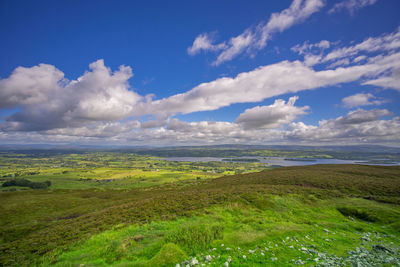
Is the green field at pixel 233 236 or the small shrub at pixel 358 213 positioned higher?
the green field at pixel 233 236

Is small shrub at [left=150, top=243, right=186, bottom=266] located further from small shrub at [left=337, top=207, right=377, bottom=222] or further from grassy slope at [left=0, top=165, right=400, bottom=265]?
small shrub at [left=337, top=207, right=377, bottom=222]

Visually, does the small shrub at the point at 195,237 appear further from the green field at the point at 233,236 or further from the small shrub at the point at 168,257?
the small shrub at the point at 168,257

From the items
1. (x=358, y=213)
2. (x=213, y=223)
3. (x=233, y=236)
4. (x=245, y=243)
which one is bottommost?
(x=358, y=213)

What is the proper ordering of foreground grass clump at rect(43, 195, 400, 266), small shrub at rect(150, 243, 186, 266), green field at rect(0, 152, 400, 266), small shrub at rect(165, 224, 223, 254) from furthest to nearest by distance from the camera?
small shrub at rect(165, 224, 223, 254) → green field at rect(0, 152, 400, 266) → foreground grass clump at rect(43, 195, 400, 266) → small shrub at rect(150, 243, 186, 266)

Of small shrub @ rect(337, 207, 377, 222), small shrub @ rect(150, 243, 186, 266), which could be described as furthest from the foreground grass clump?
small shrub @ rect(337, 207, 377, 222)

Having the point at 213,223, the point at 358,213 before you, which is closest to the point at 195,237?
the point at 213,223

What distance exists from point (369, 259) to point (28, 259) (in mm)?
23127

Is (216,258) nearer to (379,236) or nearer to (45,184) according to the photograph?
(379,236)

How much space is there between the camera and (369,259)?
31.1 ft

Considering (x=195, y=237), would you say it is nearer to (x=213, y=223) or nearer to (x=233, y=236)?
(x=233, y=236)

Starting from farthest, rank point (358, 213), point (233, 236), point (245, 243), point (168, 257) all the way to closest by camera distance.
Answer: point (358, 213) < point (233, 236) < point (245, 243) < point (168, 257)

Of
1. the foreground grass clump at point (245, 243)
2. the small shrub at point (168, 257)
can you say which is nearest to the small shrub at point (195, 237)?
the foreground grass clump at point (245, 243)

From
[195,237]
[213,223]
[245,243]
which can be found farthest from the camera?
[213,223]

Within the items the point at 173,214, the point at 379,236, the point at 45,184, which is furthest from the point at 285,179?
the point at 45,184
